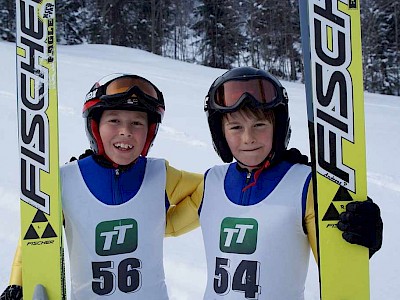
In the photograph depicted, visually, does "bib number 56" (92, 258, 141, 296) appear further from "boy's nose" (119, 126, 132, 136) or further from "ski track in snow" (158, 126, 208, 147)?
"ski track in snow" (158, 126, 208, 147)

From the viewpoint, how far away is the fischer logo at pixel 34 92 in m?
2.31

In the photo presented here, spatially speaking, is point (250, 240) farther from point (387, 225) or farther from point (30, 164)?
point (387, 225)

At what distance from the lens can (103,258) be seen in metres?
2.26

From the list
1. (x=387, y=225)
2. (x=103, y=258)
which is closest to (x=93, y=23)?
(x=387, y=225)

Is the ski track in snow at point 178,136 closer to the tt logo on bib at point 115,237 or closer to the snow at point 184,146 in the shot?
the snow at point 184,146

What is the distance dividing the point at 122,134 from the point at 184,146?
5.55 meters

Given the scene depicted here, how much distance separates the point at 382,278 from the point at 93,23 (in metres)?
29.3

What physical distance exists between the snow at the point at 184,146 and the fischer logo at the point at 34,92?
5.56 ft

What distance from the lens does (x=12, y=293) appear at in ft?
7.28

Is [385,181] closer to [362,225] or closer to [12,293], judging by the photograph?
[362,225]

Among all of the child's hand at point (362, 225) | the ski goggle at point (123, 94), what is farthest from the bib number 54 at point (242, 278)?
the ski goggle at point (123, 94)

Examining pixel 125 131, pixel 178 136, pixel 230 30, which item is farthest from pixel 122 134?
pixel 230 30

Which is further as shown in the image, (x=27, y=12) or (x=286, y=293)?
(x=27, y=12)

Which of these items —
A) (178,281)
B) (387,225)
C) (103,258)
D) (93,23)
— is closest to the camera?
(103,258)
